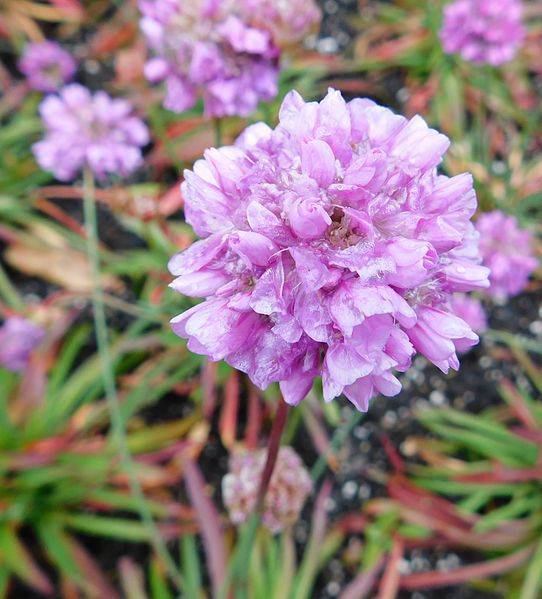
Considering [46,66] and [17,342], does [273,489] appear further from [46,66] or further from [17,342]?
[46,66]

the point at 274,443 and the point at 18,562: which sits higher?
the point at 274,443

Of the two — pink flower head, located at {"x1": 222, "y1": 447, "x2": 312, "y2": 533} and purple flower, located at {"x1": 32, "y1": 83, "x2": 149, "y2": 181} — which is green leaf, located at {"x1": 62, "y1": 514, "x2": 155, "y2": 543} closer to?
pink flower head, located at {"x1": 222, "y1": 447, "x2": 312, "y2": 533}

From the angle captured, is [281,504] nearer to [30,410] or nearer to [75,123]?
[30,410]

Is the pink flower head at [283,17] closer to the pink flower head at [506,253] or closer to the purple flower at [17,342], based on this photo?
the pink flower head at [506,253]

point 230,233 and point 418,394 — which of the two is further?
point 418,394

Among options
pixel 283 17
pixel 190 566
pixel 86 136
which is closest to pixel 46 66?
pixel 86 136

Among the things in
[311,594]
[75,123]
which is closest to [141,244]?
[75,123]

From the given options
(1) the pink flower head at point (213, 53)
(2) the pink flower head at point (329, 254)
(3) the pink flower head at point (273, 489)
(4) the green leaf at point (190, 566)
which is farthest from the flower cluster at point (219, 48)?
(4) the green leaf at point (190, 566)
